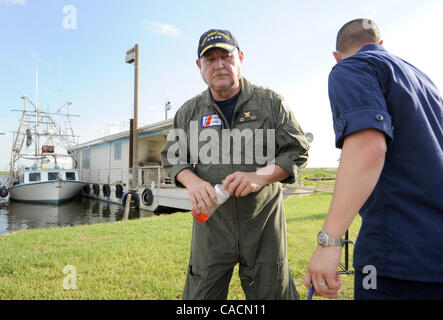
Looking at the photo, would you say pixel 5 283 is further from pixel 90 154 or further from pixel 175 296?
pixel 90 154

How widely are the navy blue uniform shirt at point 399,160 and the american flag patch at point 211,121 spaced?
3.11 feet

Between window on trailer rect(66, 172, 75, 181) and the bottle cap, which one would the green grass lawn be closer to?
the bottle cap

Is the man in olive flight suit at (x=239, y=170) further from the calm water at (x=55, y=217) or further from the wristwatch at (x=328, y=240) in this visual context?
the calm water at (x=55, y=217)

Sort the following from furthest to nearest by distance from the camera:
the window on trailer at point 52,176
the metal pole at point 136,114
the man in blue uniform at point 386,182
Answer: the window on trailer at point 52,176, the metal pole at point 136,114, the man in blue uniform at point 386,182

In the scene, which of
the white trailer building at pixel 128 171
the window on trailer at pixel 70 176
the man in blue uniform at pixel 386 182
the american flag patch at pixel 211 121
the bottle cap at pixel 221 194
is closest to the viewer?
the man in blue uniform at pixel 386 182

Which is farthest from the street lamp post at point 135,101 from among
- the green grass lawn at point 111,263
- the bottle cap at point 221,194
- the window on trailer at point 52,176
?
the bottle cap at point 221,194

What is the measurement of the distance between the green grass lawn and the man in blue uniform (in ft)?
8.23

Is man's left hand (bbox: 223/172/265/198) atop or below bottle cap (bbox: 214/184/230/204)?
atop

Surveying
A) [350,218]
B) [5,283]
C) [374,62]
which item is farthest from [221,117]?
[5,283]

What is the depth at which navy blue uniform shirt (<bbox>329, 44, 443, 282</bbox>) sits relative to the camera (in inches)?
40.7

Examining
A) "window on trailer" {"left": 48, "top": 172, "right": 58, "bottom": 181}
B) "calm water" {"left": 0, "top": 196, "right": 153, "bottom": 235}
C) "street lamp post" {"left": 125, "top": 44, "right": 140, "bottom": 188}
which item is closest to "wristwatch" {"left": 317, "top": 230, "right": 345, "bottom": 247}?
"calm water" {"left": 0, "top": 196, "right": 153, "bottom": 235}

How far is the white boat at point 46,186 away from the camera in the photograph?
21.8 meters

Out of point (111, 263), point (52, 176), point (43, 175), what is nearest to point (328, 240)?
point (111, 263)

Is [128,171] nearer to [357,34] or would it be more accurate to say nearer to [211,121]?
[211,121]
